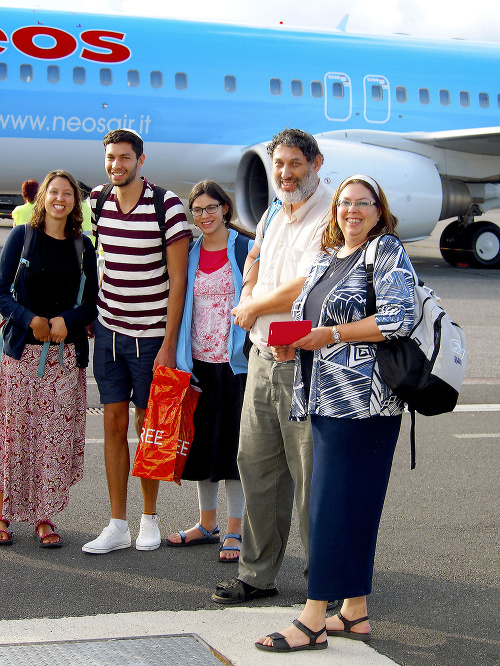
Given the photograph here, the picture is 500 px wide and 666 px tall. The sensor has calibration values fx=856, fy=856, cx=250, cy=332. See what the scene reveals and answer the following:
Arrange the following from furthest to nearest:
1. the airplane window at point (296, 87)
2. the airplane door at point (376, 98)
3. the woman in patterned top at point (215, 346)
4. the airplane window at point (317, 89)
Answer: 1. the airplane door at point (376, 98)
2. the airplane window at point (317, 89)
3. the airplane window at point (296, 87)
4. the woman in patterned top at point (215, 346)

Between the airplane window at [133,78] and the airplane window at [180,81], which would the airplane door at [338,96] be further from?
the airplane window at [133,78]

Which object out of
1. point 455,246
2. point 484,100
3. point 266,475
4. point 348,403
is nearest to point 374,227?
point 348,403

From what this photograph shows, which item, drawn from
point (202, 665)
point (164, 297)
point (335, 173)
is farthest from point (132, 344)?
point (335, 173)

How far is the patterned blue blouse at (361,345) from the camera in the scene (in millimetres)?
2994

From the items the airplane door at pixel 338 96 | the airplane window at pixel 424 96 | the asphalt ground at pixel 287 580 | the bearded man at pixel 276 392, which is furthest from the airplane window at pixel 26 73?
the bearded man at pixel 276 392

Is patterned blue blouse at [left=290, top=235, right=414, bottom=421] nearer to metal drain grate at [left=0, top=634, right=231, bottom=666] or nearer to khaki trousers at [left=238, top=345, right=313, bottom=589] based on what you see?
khaki trousers at [left=238, top=345, right=313, bottom=589]

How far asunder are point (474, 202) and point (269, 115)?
3.91 m

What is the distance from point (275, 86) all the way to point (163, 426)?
1079 cm

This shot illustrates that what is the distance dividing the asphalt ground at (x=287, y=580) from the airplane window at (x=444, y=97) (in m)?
10.6

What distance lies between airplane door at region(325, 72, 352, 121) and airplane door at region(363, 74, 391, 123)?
0.32 meters

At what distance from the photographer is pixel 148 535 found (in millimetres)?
4164

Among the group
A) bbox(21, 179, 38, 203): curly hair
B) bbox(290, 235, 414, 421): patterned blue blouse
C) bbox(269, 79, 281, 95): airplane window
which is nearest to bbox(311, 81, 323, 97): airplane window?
bbox(269, 79, 281, 95): airplane window

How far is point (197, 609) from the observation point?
346cm

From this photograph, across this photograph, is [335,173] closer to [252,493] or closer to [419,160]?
[419,160]
